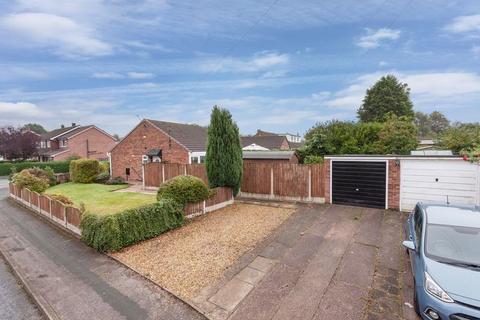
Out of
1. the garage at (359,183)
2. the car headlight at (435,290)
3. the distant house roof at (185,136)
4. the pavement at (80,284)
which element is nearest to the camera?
the car headlight at (435,290)

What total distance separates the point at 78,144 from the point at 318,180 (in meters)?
41.2

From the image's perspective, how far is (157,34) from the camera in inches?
516

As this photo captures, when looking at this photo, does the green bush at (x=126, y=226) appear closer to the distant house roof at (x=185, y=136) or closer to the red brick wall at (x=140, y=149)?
the red brick wall at (x=140, y=149)

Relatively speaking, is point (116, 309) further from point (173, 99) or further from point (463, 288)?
point (173, 99)

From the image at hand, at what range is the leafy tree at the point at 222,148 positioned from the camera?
476 inches

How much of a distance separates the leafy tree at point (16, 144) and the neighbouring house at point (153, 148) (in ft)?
73.2

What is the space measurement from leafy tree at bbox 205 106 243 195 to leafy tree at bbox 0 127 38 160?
38333 mm

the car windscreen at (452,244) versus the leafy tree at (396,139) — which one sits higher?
the leafy tree at (396,139)

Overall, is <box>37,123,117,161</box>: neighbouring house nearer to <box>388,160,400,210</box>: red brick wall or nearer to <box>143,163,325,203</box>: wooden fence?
<box>143,163,325,203</box>: wooden fence

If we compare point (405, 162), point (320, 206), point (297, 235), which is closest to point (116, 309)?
point (297, 235)

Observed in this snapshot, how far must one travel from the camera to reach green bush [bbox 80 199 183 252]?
25.5 ft

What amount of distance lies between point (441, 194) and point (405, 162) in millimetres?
1651

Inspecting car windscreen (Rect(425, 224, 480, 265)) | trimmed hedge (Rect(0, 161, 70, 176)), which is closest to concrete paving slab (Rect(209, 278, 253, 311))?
car windscreen (Rect(425, 224, 480, 265))

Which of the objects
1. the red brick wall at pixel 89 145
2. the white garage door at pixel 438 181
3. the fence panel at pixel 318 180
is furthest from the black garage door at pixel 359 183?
the red brick wall at pixel 89 145
